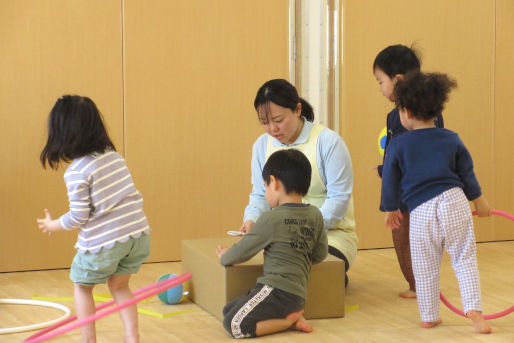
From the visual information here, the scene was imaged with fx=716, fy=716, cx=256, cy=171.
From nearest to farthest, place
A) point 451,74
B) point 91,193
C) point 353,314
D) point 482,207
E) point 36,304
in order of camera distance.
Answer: point 91,193, point 482,207, point 353,314, point 36,304, point 451,74

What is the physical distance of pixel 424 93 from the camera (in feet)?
8.41

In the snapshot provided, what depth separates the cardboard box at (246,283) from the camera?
107 inches

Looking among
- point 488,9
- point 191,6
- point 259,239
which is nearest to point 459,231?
point 259,239

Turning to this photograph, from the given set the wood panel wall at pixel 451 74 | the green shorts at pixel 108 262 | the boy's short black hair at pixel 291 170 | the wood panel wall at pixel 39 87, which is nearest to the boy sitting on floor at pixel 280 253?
the boy's short black hair at pixel 291 170

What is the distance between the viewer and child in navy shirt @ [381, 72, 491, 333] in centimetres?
257

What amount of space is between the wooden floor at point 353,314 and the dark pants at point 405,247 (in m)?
0.12

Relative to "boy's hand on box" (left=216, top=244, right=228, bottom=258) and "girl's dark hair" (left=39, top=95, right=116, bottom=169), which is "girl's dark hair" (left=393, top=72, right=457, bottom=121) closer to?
"boy's hand on box" (left=216, top=244, right=228, bottom=258)

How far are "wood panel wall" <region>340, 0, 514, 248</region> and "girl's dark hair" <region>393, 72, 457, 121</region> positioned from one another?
160cm

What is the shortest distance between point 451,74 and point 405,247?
1613mm

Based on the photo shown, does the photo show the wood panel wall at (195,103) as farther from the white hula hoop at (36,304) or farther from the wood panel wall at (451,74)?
the white hula hoop at (36,304)

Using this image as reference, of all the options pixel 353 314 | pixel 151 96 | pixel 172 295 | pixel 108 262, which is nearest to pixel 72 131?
pixel 108 262

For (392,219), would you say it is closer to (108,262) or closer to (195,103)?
(108,262)

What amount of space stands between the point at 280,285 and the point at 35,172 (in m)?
1.74

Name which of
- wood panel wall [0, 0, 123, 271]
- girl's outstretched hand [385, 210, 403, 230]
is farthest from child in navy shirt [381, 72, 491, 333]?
Answer: wood panel wall [0, 0, 123, 271]
